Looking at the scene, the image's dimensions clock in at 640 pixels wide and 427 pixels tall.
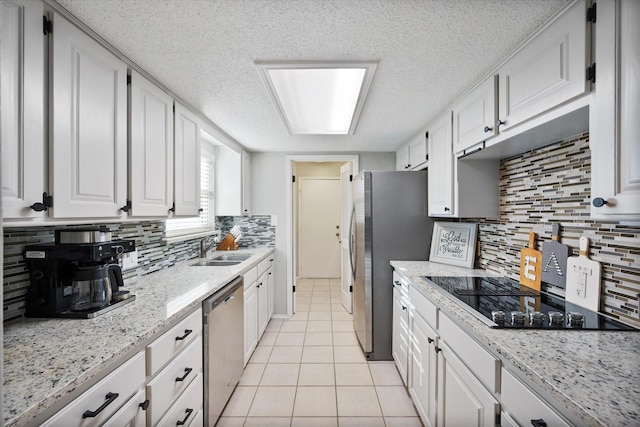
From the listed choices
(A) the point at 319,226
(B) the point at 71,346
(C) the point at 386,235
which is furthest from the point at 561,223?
(A) the point at 319,226

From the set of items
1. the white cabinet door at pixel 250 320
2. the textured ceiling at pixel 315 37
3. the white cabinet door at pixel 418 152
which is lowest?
the white cabinet door at pixel 250 320

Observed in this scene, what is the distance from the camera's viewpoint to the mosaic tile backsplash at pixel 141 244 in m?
1.24

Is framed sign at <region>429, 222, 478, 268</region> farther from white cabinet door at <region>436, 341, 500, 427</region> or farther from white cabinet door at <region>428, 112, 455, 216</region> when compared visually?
white cabinet door at <region>436, 341, 500, 427</region>

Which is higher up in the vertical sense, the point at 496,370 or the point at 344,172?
the point at 344,172

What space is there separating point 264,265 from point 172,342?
1.88 m

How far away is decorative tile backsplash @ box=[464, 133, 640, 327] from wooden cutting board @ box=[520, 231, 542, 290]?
0.17 feet

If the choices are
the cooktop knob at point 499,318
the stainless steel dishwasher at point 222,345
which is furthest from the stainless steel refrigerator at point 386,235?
the cooktop knob at point 499,318

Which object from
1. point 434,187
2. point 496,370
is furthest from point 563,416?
point 434,187

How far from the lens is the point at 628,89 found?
92cm

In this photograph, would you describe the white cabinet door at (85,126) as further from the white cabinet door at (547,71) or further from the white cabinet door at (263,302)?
the white cabinet door at (547,71)

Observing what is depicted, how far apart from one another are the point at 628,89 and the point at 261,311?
3.00 meters

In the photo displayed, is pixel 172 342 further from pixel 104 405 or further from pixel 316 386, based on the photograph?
pixel 316 386

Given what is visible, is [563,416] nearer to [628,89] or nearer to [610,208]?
[610,208]

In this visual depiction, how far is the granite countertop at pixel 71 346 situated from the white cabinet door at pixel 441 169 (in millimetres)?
1781
